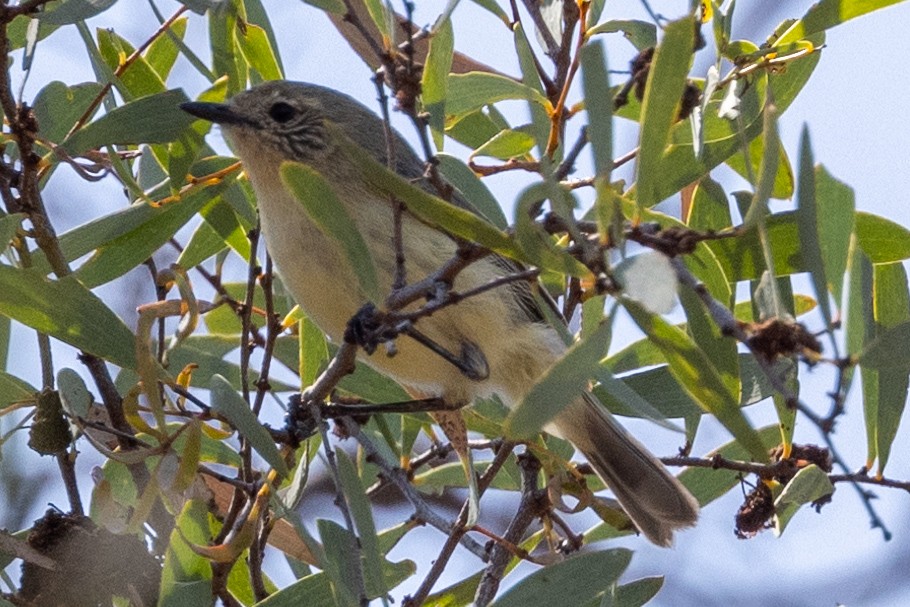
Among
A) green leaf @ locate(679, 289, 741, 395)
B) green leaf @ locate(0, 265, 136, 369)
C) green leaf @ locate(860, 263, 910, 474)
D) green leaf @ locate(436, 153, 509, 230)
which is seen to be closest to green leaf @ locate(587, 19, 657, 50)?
green leaf @ locate(436, 153, 509, 230)

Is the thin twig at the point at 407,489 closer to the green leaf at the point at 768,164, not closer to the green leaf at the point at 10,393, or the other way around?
the green leaf at the point at 10,393

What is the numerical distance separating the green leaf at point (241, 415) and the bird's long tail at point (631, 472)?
1082mm

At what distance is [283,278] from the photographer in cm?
293

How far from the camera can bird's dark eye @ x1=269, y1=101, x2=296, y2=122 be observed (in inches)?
131

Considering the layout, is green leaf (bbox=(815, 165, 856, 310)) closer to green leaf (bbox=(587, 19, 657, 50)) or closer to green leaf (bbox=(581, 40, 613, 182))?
green leaf (bbox=(581, 40, 613, 182))

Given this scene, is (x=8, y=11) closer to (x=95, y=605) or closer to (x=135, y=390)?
(x=135, y=390)

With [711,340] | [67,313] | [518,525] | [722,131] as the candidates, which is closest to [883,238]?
[722,131]

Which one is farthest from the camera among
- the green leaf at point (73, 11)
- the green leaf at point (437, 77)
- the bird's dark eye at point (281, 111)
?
the bird's dark eye at point (281, 111)

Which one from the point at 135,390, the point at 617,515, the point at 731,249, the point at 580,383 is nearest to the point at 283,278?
the point at 135,390

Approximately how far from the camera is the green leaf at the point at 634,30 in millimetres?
2428

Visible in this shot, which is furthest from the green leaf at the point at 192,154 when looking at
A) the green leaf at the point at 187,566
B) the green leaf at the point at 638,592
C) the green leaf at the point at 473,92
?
the green leaf at the point at 638,592

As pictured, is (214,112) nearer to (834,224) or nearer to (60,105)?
(60,105)

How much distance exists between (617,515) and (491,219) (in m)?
0.85

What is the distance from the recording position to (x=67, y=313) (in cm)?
215
